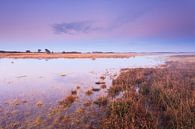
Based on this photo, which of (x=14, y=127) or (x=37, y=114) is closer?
(x=14, y=127)

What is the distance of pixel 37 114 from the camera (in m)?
10.2

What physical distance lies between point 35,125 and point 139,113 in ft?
15.8

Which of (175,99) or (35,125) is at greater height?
(175,99)

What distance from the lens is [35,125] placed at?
28.3 ft

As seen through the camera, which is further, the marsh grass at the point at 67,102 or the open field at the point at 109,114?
the marsh grass at the point at 67,102

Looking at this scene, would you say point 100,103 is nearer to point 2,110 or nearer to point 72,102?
point 72,102

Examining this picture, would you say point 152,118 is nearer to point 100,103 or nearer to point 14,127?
point 100,103

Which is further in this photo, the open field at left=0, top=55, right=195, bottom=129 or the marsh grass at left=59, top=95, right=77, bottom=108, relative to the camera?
the marsh grass at left=59, top=95, right=77, bottom=108

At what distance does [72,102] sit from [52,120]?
137 inches

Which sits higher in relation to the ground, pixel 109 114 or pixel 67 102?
pixel 109 114

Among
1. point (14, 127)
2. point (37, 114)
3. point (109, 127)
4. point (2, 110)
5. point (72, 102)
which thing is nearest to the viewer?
point (109, 127)

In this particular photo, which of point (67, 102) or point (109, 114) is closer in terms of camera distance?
point (109, 114)

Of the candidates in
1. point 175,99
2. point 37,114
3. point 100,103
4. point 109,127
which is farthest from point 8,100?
point 175,99

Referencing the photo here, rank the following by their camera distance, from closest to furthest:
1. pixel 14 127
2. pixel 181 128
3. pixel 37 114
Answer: pixel 181 128
pixel 14 127
pixel 37 114
